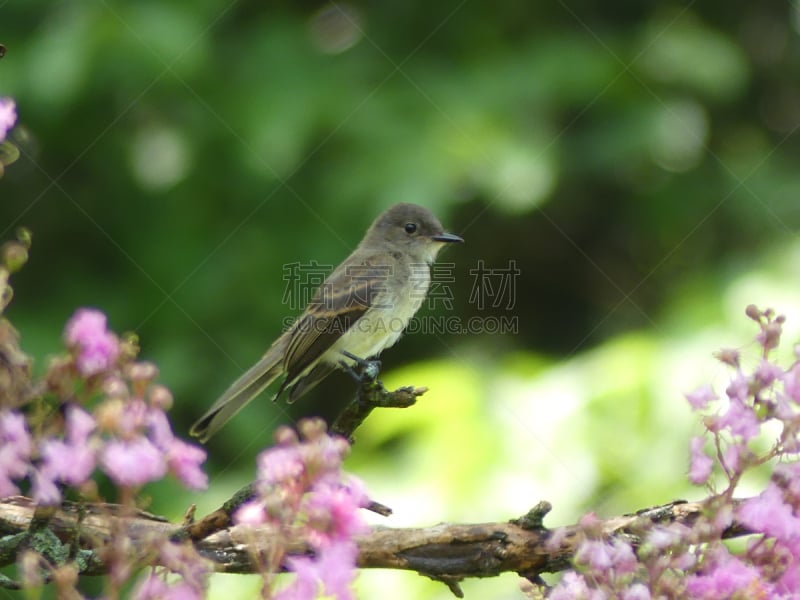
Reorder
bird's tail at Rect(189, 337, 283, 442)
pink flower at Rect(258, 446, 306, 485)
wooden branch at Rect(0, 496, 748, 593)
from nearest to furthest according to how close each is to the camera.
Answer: pink flower at Rect(258, 446, 306, 485) < wooden branch at Rect(0, 496, 748, 593) < bird's tail at Rect(189, 337, 283, 442)

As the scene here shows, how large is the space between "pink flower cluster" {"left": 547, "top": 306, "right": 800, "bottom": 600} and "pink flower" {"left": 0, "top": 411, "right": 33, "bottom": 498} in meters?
0.67

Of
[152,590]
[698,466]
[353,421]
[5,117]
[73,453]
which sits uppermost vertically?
[353,421]

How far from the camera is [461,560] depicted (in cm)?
195

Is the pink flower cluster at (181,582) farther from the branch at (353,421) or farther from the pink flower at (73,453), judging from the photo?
the branch at (353,421)

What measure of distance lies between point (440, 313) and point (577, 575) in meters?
3.84

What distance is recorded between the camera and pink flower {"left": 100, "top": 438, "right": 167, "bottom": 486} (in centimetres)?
104

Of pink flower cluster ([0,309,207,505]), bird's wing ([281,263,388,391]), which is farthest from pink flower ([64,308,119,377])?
bird's wing ([281,263,388,391])

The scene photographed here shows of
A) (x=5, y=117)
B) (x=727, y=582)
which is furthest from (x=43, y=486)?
(x=727, y=582)

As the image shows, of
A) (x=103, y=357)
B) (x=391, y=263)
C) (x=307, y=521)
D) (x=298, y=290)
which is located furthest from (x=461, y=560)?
(x=298, y=290)

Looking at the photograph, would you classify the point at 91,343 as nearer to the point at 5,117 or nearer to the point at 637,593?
the point at 5,117

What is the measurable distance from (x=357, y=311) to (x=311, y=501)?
3.07 m

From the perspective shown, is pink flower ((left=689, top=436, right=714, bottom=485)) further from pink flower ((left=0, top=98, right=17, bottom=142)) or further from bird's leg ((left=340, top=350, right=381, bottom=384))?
bird's leg ((left=340, top=350, right=381, bottom=384))

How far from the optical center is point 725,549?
4.41ft

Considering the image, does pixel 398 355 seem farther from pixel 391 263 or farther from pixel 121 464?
pixel 121 464
